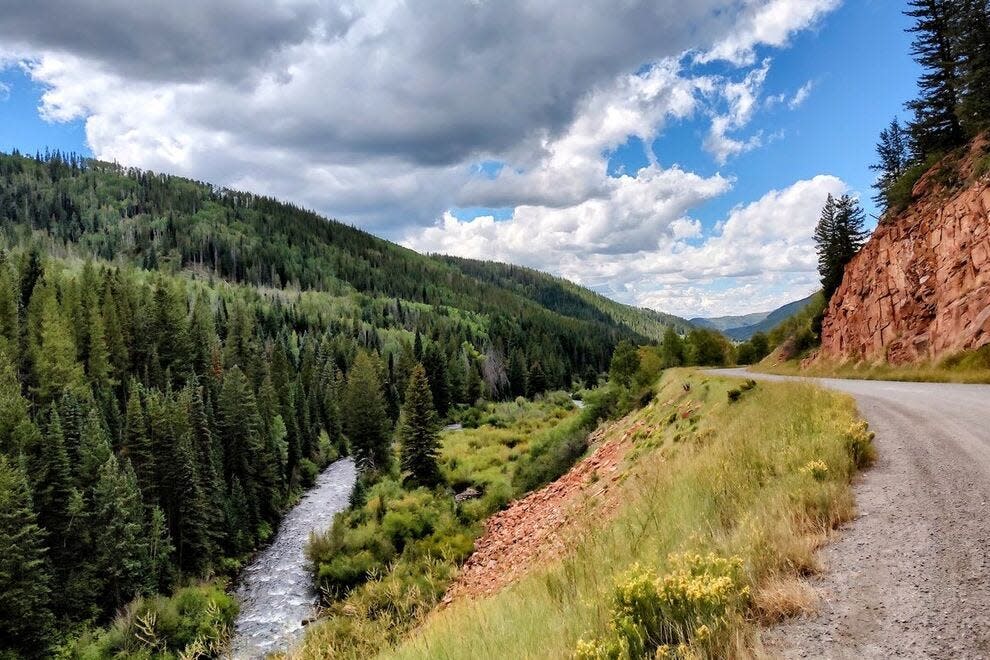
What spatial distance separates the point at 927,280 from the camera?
90.2ft

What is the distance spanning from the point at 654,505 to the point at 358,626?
5013mm

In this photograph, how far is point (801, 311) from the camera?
6116 centimetres

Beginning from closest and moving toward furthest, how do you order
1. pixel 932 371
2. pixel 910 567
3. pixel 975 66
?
pixel 910 567, pixel 932 371, pixel 975 66

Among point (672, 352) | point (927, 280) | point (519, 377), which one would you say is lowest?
point (519, 377)

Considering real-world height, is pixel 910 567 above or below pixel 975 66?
below

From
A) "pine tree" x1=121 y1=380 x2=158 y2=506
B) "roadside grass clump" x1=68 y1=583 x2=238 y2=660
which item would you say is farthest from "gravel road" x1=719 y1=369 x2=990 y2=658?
"pine tree" x1=121 y1=380 x2=158 y2=506

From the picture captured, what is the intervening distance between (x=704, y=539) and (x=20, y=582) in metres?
35.4

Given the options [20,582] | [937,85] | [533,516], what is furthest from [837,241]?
[20,582]

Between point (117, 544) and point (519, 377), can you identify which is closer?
point (117, 544)

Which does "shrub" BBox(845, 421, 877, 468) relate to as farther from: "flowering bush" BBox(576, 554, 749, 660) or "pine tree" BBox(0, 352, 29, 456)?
"pine tree" BBox(0, 352, 29, 456)

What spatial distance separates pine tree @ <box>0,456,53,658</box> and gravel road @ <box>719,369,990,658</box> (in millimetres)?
35107

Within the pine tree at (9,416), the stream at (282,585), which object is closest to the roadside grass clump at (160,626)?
the stream at (282,585)

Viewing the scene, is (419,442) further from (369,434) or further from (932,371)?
(932,371)

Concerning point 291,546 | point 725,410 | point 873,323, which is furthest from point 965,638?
point 291,546
